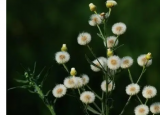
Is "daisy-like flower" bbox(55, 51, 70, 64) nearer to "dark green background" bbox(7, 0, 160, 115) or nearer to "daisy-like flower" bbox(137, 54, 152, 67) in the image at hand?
"daisy-like flower" bbox(137, 54, 152, 67)

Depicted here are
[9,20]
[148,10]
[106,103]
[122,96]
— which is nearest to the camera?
[106,103]

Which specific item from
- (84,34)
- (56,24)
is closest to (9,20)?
(56,24)

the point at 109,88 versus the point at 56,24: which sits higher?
the point at 56,24

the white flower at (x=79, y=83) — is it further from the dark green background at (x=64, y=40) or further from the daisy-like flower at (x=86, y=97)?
the dark green background at (x=64, y=40)

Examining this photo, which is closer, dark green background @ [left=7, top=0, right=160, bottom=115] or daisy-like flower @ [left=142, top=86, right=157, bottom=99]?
daisy-like flower @ [left=142, top=86, right=157, bottom=99]

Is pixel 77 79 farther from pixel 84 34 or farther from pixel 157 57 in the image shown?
pixel 157 57

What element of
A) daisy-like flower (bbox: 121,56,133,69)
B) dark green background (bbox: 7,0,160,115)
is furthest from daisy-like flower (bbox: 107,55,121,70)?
dark green background (bbox: 7,0,160,115)

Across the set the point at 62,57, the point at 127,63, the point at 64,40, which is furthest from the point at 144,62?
the point at 64,40

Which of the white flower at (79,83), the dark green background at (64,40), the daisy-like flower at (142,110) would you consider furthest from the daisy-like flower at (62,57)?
the dark green background at (64,40)
